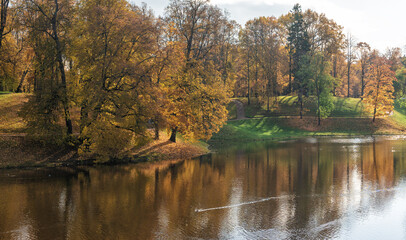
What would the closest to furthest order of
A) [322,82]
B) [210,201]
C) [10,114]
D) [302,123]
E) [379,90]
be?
[210,201] < [10,114] < [302,123] < [379,90] < [322,82]

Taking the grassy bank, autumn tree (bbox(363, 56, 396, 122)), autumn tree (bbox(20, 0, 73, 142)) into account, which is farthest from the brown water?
autumn tree (bbox(363, 56, 396, 122))

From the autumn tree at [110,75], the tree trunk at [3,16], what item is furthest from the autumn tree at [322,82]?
the tree trunk at [3,16]

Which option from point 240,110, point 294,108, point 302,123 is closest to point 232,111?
point 240,110

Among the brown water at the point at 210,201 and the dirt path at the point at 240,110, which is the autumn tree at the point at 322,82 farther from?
the brown water at the point at 210,201

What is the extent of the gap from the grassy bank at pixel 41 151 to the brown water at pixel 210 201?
205 cm

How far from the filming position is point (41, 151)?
27469 mm

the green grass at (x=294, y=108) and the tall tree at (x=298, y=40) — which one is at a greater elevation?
the tall tree at (x=298, y=40)

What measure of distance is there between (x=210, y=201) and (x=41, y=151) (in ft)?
57.4

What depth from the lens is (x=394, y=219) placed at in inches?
558

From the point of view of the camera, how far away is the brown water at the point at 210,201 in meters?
12.8

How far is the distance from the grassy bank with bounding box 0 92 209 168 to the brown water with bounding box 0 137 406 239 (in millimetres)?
2046

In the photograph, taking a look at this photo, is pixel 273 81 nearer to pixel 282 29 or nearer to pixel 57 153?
pixel 282 29

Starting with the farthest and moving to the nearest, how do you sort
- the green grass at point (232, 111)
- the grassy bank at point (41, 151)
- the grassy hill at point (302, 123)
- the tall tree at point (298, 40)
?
the tall tree at point (298, 40)
the green grass at point (232, 111)
the grassy hill at point (302, 123)
the grassy bank at point (41, 151)

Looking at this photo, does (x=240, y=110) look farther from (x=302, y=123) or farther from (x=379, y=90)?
(x=379, y=90)
